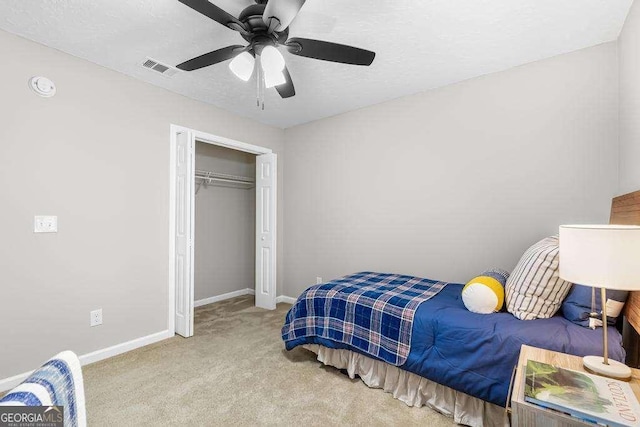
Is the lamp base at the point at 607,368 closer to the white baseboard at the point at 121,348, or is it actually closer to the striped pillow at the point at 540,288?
the striped pillow at the point at 540,288

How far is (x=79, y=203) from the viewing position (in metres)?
2.49

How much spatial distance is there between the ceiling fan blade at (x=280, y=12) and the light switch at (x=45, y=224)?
7.24 feet

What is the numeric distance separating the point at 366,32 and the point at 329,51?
52 centimetres

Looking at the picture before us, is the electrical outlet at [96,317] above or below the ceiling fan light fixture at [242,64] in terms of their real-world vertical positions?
below

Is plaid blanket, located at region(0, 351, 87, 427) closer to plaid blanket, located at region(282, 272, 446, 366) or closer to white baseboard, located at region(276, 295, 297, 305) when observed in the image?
plaid blanket, located at region(282, 272, 446, 366)

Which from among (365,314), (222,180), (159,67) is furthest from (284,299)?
(159,67)

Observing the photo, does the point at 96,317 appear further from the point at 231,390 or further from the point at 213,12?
the point at 213,12

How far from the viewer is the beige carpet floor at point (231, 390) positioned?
1.86m

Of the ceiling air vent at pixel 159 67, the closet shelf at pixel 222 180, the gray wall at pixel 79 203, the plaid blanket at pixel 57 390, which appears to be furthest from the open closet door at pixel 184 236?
the plaid blanket at pixel 57 390

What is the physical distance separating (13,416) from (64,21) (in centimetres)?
250

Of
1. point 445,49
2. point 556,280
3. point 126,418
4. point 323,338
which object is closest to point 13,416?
point 126,418

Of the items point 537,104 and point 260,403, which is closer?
point 260,403

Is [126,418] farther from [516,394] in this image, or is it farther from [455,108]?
[455,108]

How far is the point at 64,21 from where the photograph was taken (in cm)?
203
